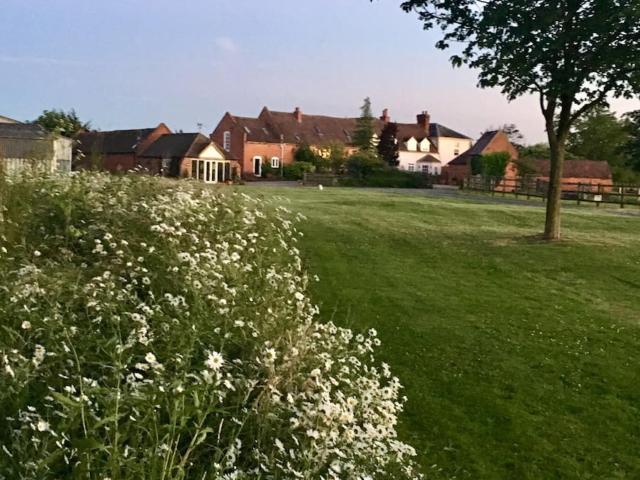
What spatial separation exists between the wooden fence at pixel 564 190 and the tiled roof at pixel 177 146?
22.7m

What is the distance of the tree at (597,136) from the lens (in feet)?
260

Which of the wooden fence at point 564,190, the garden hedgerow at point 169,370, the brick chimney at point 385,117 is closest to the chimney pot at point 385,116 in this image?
the brick chimney at point 385,117

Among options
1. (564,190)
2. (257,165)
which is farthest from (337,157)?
(564,190)

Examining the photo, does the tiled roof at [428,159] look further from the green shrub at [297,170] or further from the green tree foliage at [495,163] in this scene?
the green tree foliage at [495,163]

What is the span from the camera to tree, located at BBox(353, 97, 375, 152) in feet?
243

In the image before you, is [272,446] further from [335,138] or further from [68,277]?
[335,138]

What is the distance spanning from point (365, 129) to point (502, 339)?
67147 mm

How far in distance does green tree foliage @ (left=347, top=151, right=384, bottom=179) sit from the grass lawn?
144ft

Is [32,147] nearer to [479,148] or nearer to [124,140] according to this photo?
[124,140]

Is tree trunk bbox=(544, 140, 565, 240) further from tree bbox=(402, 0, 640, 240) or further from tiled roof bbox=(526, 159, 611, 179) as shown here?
tiled roof bbox=(526, 159, 611, 179)

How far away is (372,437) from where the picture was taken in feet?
13.6

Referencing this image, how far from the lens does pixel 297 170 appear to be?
65.8m

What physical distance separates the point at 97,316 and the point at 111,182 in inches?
160

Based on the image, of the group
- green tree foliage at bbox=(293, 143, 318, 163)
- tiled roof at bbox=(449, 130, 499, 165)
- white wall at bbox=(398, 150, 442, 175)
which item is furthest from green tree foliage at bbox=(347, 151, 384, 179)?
white wall at bbox=(398, 150, 442, 175)
